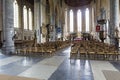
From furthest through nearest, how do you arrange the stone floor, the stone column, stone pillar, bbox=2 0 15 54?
1. the stone column
2. stone pillar, bbox=2 0 15 54
3. the stone floor

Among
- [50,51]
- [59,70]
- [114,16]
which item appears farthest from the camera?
[114,16]

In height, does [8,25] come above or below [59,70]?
above

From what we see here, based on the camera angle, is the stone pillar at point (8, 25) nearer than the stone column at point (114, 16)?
Yes

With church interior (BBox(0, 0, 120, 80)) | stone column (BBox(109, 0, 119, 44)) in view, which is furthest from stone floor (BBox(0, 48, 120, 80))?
stone column (BBox(109, 0, 119, 44))

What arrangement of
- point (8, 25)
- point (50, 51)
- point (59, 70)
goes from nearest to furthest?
point (59, 70) < point (50, 51) < point (8, 25)

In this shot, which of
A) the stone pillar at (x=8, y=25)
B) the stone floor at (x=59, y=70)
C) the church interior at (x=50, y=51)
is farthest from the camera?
the stone pillar at (x=8, y=25)

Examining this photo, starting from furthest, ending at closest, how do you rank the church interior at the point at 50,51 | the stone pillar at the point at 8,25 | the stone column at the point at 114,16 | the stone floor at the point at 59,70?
1. the stone column at the point at 114,16
2. the stone pillar at the point at 8,25
3. the church interior at the point at 50,51
4. the stone floor at the point at 59,70

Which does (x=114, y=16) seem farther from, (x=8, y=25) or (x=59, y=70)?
(x=59, y=70)

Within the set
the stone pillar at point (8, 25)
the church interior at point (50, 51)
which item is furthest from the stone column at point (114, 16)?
the stone pillar at point (8, 25)

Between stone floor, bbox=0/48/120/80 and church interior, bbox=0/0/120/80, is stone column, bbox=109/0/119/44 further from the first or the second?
stone floor, bbox=0/48/120/80

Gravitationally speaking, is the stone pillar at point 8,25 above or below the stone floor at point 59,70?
above

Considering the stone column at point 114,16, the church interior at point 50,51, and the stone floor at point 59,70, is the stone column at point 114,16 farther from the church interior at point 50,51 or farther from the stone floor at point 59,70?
the stone floor at point 59,70

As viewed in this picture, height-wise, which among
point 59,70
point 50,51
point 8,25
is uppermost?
point 8,25

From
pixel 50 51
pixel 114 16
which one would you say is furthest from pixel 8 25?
pixel 114 16
